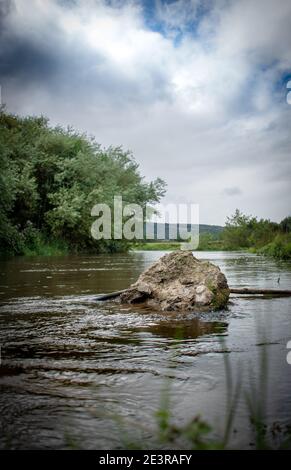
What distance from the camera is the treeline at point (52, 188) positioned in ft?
91.8

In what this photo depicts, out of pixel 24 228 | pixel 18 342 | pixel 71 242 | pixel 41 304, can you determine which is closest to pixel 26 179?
pixel 24 228

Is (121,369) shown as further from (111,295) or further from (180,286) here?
(111,295)

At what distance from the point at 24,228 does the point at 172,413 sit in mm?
27849

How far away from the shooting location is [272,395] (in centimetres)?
286

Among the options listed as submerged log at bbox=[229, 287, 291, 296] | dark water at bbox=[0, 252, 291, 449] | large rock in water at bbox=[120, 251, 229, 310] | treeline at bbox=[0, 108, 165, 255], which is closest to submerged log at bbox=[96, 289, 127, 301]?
large rock in water at bbox=[120, 251, 229, 310]

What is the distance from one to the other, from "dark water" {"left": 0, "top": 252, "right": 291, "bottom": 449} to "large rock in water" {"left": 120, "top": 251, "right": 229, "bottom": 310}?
1.75ft

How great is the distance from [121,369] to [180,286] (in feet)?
12.8

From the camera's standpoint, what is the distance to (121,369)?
355 cm

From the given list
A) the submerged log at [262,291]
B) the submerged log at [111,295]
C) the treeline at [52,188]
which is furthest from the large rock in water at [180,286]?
the treeline at [52,188]

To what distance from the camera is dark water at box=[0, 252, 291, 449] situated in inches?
94.3

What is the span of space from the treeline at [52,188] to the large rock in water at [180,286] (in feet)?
60.1

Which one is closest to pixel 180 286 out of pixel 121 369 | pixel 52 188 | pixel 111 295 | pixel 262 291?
pixel 111 295

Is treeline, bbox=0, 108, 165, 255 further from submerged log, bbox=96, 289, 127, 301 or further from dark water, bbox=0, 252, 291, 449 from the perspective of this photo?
dark water, bbox=0, 252, 291, 449
